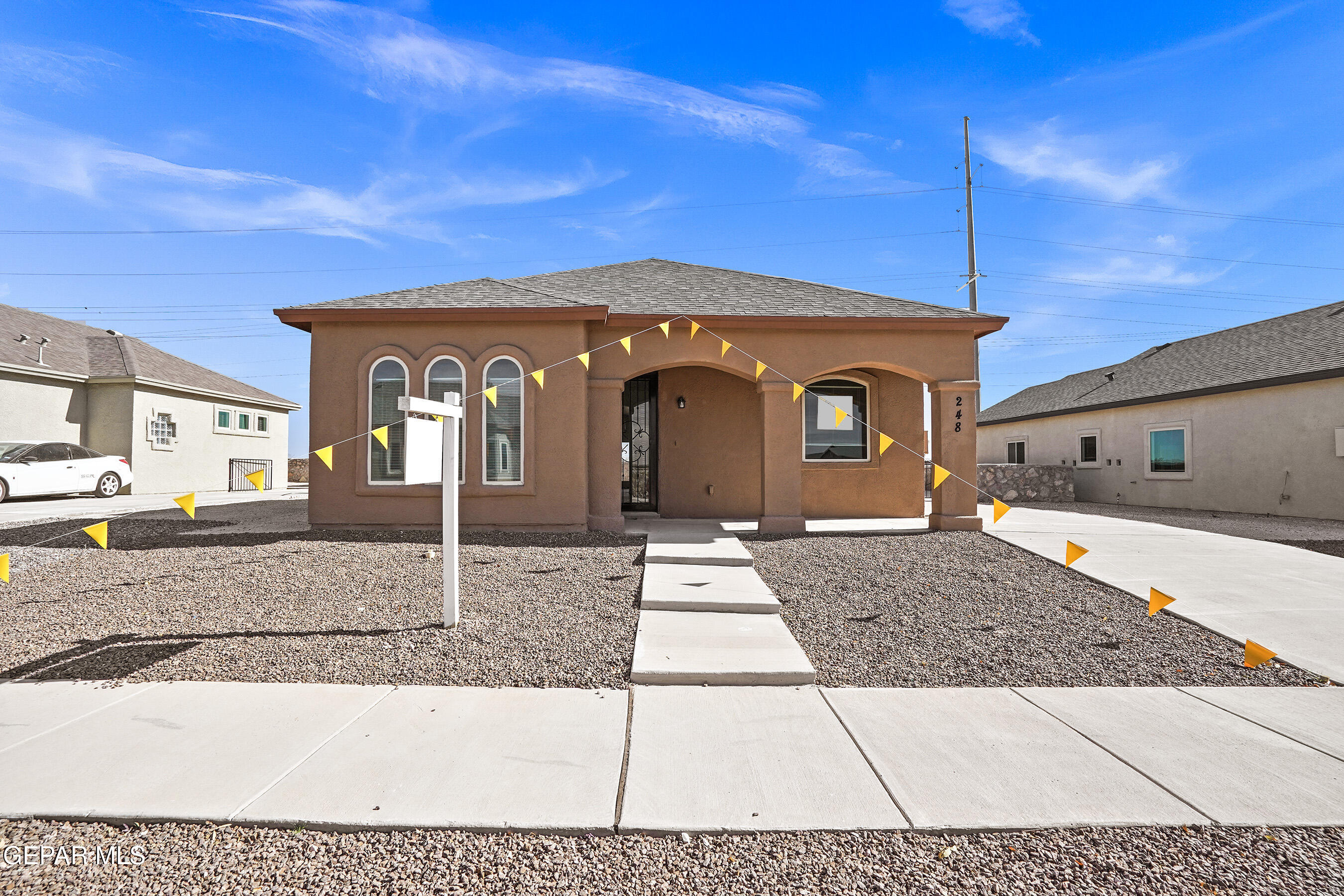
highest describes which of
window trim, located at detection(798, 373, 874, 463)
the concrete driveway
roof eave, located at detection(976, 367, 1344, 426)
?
roof eave, located at detection(976, 367, 1344, 426)

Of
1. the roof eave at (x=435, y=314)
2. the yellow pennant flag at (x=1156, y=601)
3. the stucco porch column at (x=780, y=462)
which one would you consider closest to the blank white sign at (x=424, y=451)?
the roof eave at (x=435, y=314)

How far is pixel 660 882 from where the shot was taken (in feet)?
6.59

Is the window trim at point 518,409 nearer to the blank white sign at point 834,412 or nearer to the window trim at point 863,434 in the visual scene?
the window trim at point 863,434

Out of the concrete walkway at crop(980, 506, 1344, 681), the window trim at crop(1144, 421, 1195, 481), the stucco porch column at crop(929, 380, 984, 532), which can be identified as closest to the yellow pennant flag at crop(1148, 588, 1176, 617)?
the concrete walkway at crop(980, 506, 1344, 681)

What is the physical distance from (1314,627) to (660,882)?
5704mm

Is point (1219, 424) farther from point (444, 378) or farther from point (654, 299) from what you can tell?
point (444, 378)

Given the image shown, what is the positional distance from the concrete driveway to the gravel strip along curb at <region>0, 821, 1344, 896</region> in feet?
33.7

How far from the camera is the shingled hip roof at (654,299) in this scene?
8.65 m

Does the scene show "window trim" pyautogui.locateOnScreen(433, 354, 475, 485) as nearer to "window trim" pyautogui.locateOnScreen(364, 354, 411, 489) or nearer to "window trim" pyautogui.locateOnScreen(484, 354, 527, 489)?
"window trim" pyautogui.locateOnScreen(484, 354, 527, 489)

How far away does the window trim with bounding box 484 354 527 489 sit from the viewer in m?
8.51

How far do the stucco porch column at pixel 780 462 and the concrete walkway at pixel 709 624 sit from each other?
1253mm

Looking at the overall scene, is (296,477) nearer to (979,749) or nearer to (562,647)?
(562,647)

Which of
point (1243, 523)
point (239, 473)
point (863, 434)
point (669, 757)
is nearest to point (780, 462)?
point (863, 434)

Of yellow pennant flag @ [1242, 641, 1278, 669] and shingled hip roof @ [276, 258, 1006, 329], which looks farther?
shingled hip roof @ [276, 258, 1006, 329]
